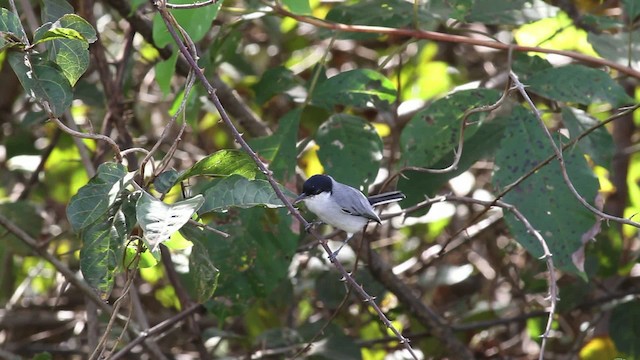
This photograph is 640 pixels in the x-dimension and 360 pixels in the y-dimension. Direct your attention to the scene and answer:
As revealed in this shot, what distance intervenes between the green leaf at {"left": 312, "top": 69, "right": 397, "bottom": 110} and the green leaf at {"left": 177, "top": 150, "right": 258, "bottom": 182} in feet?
2.85

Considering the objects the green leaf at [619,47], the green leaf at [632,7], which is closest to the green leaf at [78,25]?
the green leaf at [619,47]

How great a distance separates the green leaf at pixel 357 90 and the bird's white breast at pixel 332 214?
Answer: 33 cm

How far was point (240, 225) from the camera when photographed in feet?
9.70

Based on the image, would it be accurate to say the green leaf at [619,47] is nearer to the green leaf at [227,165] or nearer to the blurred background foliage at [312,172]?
the blurred background foliage at [312,172]

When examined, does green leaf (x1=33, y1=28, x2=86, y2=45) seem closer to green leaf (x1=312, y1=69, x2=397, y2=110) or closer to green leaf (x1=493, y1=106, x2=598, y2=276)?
green leaf (x1=312, y1=69, x2=397, y2=110)

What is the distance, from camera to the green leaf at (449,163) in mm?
3012

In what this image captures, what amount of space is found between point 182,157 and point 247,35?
3.28 ft

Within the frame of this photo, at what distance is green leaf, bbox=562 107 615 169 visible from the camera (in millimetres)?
2918

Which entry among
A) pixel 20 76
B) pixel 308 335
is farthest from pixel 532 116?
pixel 20 76

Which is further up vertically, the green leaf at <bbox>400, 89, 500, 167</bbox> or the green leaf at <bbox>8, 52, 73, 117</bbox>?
the green leaf at <bbox>8, 52, 73, 117</bbox>

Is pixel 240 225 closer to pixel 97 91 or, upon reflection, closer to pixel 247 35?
pixel 97 91

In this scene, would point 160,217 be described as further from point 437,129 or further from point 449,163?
point 449,163

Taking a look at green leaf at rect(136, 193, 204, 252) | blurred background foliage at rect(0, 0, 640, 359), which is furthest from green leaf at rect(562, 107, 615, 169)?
green leaf at rect(136, 193, 204, 252)

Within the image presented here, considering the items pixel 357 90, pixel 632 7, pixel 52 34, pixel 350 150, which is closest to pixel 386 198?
pixel 350 150
